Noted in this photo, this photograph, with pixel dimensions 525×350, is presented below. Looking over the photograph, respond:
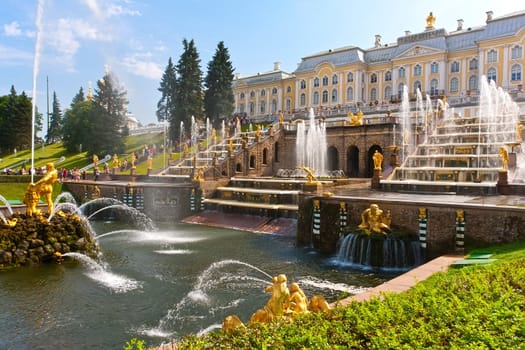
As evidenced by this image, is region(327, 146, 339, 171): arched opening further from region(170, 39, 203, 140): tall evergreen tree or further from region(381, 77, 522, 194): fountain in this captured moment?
region(170, 39, 203, 140): tall evergreen tree

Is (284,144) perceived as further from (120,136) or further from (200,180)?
(120,136)

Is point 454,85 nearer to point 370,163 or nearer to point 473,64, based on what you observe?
point 473,64

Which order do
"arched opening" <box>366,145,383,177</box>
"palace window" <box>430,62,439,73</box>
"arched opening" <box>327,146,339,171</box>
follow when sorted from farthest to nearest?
"palace window" <box>430,62,439,73</box> → "arched opening" <box>327,146,339,171</box> → "arched opening" <box>366,145,383,177</box>

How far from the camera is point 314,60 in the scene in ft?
245

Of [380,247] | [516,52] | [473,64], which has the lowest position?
[380,247]

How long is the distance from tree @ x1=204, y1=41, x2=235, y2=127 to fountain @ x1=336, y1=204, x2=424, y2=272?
47.7m

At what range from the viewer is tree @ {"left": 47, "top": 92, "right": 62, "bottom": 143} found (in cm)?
9225

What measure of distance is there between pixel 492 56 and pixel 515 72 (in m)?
3.69

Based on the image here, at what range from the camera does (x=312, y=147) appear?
41.3m

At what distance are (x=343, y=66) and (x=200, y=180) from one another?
46470 millimetres

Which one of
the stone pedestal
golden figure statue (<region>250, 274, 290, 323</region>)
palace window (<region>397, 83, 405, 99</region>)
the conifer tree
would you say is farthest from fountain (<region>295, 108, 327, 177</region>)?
golden figure statue (<region>250, 274, 290, 323</region>)

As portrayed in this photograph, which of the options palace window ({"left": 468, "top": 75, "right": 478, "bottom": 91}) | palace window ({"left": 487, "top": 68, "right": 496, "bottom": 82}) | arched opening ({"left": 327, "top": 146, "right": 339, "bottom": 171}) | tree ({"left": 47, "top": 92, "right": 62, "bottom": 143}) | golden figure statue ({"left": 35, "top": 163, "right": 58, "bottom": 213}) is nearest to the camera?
golden figure statue ({"left": 35, "top": 163, "right": 58, "bottom": 213})

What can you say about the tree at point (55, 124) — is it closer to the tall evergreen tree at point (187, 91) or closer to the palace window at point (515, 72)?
the tall evergreen tree at point (187, 91)

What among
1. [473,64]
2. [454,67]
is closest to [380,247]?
[473,64]
